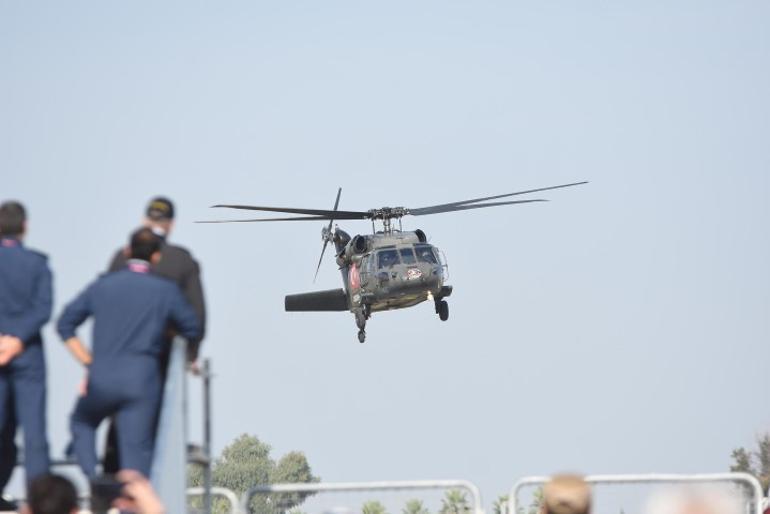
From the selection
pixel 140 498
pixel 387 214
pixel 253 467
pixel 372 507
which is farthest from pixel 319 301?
pixel 253 467

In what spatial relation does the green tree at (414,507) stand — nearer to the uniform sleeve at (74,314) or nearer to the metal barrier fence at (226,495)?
the metal barrier fence at (226,495)

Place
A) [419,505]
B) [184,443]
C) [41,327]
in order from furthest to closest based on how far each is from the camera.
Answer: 1. [419,505]
2. [41,327]
3. [184,443]

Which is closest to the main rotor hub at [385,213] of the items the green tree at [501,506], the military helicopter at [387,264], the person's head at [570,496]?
the military helicopter at [387,264]

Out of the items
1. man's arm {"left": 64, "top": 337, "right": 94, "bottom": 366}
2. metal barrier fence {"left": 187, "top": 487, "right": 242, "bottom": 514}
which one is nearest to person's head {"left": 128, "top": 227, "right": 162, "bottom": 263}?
man's arm {"left": 64, "top": 337, "right": 94, "bottom": 366}

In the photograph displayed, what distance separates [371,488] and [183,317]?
76.7 inches

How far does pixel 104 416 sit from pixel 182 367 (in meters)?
0.85

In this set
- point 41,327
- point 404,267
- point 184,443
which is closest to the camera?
point 184,443

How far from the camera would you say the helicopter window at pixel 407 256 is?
154ft

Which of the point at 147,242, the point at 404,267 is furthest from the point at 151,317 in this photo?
the point at 404,267

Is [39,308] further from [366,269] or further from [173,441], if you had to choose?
[366,269]

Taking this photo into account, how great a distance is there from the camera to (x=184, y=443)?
958cm

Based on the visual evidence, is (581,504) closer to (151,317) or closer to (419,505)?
(151,317)

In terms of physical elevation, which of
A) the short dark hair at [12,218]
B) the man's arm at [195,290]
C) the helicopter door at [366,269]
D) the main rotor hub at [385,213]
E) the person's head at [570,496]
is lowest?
the person's head at [570,496]

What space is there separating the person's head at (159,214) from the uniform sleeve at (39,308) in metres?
0.64
